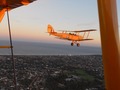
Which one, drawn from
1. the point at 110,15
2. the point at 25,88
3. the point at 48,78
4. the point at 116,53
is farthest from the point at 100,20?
the point at 48,78

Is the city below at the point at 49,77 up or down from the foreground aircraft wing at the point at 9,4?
down

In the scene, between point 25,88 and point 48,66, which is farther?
point 48,66

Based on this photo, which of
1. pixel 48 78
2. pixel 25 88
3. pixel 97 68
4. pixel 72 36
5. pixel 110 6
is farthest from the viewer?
pixel 97 68

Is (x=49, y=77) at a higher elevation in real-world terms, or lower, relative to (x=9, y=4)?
lower

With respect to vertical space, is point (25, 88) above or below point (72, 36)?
below

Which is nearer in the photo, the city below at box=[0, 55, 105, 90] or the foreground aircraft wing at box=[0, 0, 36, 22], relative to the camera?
the foreground aircraft wing at box=[0, 0, 36, 22]

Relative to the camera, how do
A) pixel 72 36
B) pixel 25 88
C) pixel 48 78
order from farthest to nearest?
pixel 48 78
pixel 25 88
pixel 72 36

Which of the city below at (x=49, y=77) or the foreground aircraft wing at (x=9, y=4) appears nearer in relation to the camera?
the foreground aircraft wing at (x=9, y=4)

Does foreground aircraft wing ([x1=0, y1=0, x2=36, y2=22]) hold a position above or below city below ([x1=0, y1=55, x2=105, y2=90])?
above

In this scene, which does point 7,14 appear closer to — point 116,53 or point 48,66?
point 116,53

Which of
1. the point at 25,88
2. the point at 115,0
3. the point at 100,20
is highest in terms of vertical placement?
the point at 115,0

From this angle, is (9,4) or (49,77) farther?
(49,77)
